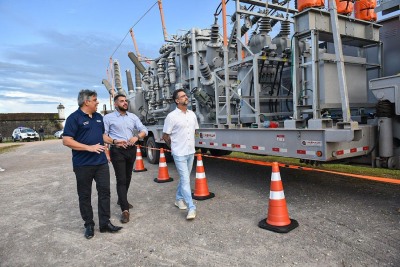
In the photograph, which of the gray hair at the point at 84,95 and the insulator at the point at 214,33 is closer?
the gray hair at the point at 84,95

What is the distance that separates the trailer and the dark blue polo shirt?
2.35 meters

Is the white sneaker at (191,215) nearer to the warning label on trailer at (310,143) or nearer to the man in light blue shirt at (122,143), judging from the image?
the man in light blue shirt at (122,143)

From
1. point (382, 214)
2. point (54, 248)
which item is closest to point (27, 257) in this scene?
point (54, 248)

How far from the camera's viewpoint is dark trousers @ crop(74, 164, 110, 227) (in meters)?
3.67

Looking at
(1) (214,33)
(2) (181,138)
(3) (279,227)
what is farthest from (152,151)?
(3) (279,227)

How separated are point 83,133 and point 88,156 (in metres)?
0.29

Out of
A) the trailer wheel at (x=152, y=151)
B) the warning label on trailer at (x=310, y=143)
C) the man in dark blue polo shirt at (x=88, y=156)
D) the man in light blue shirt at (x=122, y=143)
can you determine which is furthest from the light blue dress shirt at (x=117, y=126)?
the trailer wheel at (x=152, y=151)

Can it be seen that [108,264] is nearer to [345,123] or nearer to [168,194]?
[168,194]

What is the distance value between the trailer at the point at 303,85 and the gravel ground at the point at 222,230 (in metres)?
0.77

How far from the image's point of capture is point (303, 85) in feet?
15.2

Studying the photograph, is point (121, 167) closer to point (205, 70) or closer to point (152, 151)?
point (205, 70)

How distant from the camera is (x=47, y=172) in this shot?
897cm

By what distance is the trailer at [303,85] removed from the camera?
13.0 ft

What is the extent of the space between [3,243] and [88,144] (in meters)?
1.56
